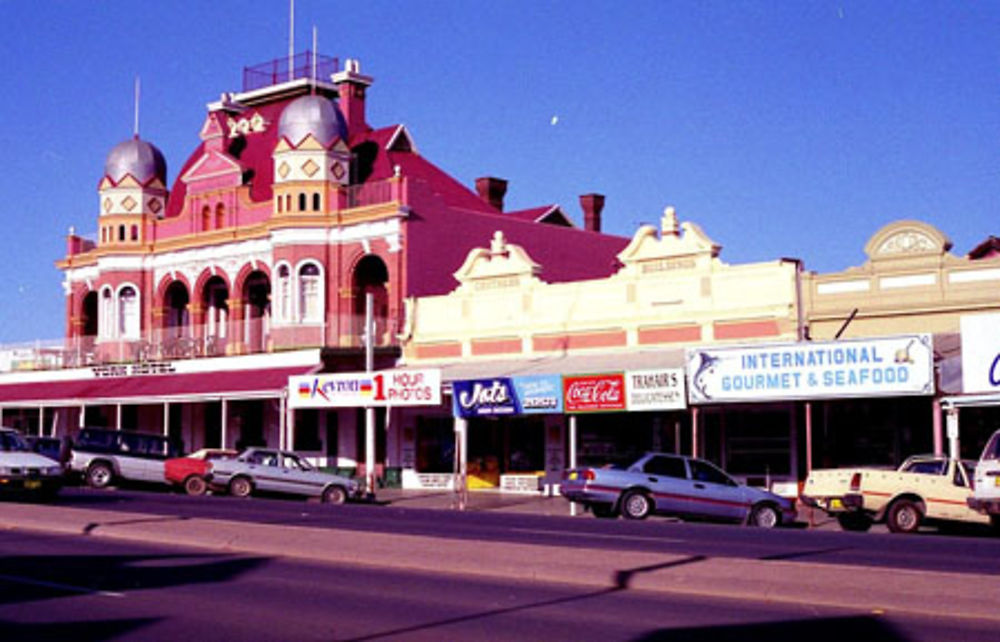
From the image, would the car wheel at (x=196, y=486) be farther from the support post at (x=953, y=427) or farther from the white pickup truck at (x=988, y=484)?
the white pickup truck at (x=988, y=484)

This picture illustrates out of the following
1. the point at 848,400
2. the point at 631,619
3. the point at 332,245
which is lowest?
the point at 631,619

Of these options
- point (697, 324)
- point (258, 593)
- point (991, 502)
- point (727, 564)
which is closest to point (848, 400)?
point (697, 324)

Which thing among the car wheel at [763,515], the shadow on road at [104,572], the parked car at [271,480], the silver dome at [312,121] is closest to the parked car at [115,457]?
the parked car at [271,480]

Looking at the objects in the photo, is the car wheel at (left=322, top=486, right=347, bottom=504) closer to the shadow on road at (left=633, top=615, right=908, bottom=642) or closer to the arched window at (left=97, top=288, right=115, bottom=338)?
the arched window at (left=97, top=288, right=115, bottom=338)

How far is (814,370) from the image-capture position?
101 feet

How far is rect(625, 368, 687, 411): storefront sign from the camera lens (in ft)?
108

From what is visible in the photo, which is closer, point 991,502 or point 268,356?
point 991,502

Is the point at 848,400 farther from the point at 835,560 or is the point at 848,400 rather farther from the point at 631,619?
the point at 631,619

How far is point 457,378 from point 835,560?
2317 centimetres

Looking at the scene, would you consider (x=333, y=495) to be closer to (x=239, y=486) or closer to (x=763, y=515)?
(x=239, y=486)

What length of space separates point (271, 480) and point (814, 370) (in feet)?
47.0

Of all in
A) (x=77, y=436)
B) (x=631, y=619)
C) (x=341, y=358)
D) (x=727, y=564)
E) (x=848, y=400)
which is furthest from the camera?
(x=341, y=358)

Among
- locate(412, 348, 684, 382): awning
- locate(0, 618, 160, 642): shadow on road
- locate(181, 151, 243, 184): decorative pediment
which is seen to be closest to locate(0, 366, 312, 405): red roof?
locate(412, 348, 684, 382): awning

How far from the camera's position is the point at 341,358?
148 ft
